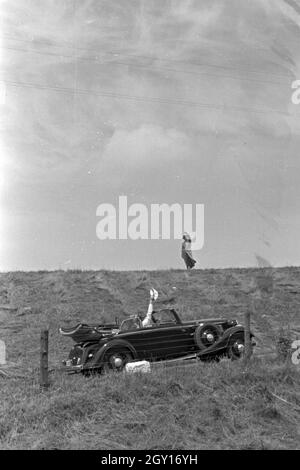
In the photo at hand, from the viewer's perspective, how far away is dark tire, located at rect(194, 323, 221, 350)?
11898mm

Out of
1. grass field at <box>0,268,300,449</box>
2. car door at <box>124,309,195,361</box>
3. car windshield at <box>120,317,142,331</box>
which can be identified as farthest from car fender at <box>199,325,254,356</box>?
car windshield at <box>120,317,142,331</box>

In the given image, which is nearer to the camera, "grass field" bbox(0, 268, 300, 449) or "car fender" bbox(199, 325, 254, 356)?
"grass field" bbox(0, 268, 300, 449)

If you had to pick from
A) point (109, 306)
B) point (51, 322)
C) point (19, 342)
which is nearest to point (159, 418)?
point (19, 342)

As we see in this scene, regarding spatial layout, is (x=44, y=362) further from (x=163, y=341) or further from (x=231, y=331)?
(x=231, y=331)

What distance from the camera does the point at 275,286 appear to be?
21000 millimetres

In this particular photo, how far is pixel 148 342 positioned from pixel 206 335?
1515 millimetres

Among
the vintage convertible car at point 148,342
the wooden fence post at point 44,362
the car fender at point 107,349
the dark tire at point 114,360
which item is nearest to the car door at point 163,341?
the vintage convertible car at point 148,342

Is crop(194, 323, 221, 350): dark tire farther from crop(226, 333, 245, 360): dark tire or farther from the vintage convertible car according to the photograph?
crop(226, 333, 245, 360): dark tire

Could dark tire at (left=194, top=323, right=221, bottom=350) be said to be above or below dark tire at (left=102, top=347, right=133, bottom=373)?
above

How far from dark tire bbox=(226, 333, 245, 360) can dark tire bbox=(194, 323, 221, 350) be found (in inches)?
12.7

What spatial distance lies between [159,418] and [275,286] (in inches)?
530

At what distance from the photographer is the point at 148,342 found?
11.3 m

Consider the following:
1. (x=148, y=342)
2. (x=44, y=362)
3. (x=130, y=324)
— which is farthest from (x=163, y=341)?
(x=44, y=362)
